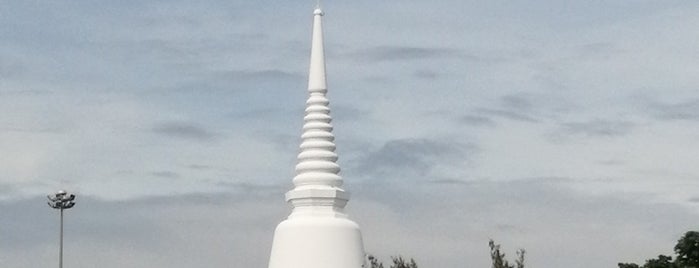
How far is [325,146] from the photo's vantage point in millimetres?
57344

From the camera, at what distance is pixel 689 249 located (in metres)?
65.1

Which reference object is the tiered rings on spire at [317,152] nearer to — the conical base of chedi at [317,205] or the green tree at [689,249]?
the conical base of chedi at [317,205]

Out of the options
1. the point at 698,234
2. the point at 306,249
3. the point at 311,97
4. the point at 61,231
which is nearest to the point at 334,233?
the point at 306,249

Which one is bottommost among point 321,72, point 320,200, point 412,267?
point 412,267

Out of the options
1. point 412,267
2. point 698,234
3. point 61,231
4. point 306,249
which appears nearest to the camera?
point 412,267

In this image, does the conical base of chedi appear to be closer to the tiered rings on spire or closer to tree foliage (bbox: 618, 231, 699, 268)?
the tiered rings on spire

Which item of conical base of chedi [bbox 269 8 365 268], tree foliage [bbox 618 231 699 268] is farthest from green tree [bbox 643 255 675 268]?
conical base of chedi [bbox 269 8 365 268]

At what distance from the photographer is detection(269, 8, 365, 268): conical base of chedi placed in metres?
55.8

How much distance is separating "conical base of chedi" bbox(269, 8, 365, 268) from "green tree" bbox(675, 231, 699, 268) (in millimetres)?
13933

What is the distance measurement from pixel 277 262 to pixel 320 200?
2.23m

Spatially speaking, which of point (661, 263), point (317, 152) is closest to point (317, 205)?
point (317, 152)

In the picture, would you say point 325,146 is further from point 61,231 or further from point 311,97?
point 61,231

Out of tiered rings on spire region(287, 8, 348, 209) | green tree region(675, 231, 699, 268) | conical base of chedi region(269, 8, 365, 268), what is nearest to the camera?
conical base of chedi region(269, 8, 365, 268)

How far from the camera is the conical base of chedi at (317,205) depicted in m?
55.8
